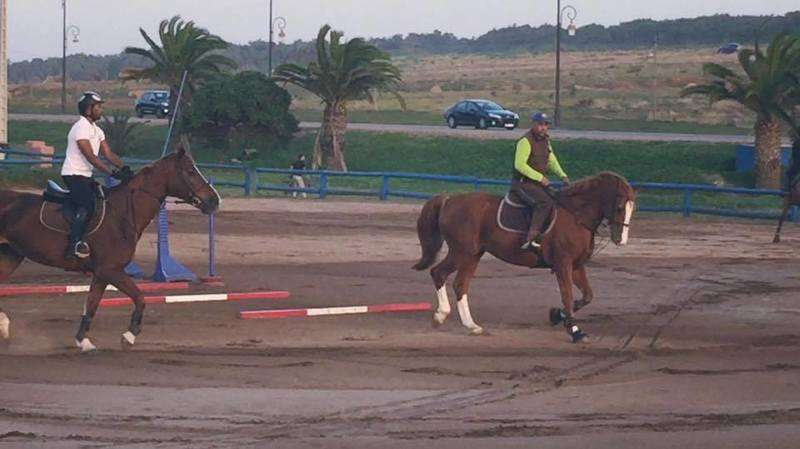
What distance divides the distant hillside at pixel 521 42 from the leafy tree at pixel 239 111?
212 ft

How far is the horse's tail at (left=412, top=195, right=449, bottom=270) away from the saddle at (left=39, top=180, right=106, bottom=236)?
12.4 feet

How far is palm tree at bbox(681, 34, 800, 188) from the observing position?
40875mm

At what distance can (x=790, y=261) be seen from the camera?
79.0 feet

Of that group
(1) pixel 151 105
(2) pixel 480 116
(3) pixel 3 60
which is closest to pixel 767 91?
(3) pixel 3 60

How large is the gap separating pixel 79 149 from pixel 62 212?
0.66 metres

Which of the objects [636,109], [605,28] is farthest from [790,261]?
[605,28]

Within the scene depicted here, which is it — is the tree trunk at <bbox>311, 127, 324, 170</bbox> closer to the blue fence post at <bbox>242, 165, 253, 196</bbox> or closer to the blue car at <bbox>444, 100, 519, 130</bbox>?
the blue fence post at <bbox>242, 165, 253, 196</bbox>

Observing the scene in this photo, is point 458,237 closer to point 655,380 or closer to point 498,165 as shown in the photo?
point 655,380

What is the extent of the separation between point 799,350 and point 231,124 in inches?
1548

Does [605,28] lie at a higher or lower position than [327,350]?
higher

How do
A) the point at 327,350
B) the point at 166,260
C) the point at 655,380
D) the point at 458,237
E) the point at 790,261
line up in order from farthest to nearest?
the point at 790,261
the point at 166,260
the point at 458,237
the point at 327,350
the point at 655,380

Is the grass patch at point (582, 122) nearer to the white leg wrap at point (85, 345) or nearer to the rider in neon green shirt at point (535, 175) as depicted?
the rider in neon green shirt at point (535, 175)

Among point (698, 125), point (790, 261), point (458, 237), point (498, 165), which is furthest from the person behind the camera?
point (698, 125)

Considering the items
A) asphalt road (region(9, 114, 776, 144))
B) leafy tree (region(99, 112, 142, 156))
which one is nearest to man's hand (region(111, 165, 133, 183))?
leafy tree (region(99, 112, 142, 156))
